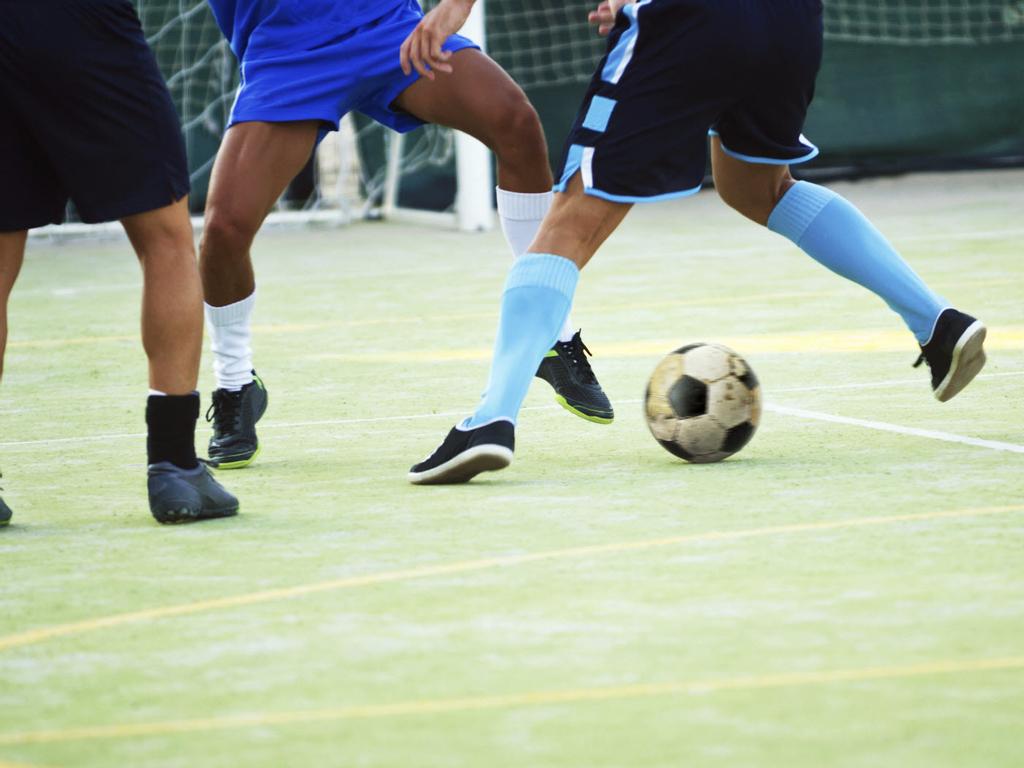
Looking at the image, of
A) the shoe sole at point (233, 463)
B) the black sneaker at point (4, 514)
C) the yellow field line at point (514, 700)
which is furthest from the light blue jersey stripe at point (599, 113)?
the yellow field line at point (514, 700)

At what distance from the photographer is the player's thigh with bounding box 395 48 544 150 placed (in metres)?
4.61

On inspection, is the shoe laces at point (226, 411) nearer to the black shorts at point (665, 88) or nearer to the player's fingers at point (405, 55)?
the player's fingers at point (405, 55)

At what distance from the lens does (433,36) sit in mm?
4359

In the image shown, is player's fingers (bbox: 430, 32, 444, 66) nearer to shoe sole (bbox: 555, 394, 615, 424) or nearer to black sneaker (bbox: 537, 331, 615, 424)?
black sneaker (bbox: 537, 331, 615, 424)

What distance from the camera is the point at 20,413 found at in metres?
5.59

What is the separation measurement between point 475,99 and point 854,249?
3.20ft

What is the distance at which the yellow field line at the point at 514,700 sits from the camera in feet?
7.55

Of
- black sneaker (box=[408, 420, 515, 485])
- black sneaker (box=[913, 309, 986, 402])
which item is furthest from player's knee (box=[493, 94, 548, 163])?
black sneaker (box=[913, 309, 986, 402])

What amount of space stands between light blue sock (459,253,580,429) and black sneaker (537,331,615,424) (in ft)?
2.01

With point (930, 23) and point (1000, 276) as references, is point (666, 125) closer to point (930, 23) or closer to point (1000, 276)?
point (1000, 276)

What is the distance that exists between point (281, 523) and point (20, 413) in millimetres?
2152

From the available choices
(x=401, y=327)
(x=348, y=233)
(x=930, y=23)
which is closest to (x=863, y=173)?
(x=930, y=23)

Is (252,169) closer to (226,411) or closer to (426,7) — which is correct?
(226,411)

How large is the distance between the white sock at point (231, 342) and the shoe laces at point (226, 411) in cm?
3
